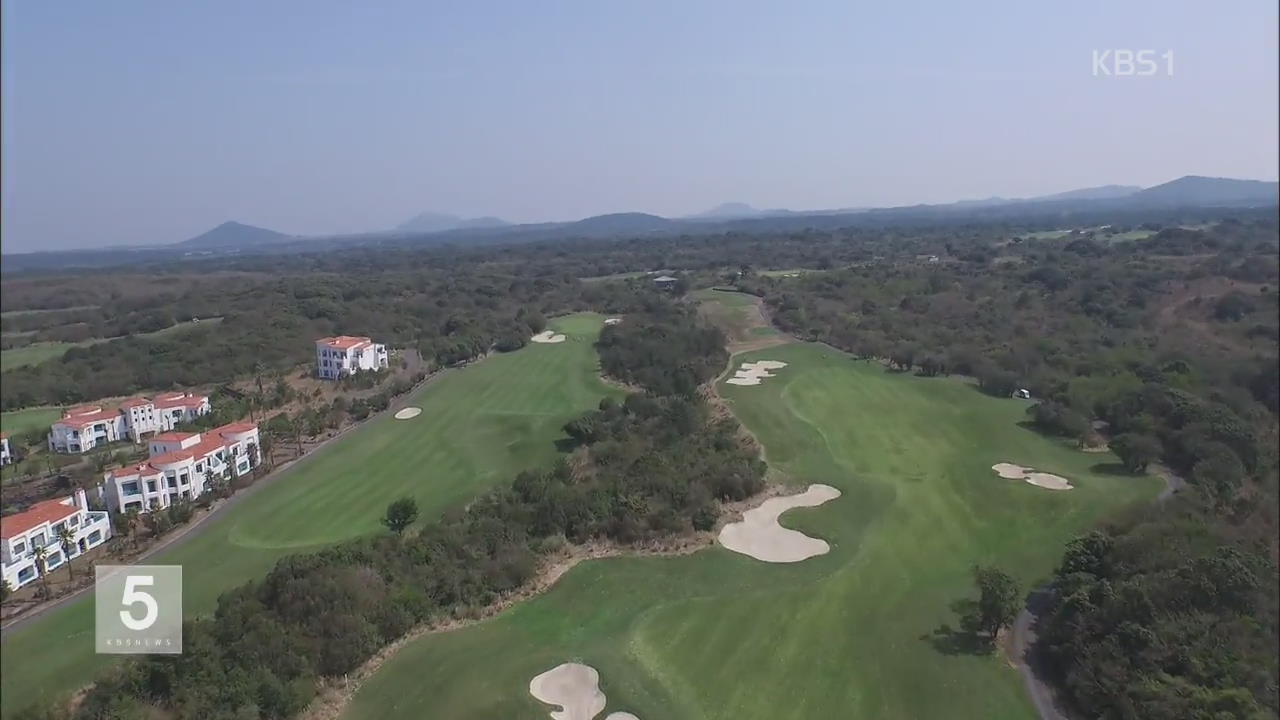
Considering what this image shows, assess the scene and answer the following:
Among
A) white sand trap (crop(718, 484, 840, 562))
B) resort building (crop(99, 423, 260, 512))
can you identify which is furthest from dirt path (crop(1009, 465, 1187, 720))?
resort building (crop(99, 423, 260, 512))

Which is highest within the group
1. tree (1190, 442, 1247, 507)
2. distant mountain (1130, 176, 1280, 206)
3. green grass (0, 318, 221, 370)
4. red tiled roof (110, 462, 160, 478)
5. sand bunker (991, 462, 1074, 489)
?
distant mountain (1130, 176, 1280, 206)

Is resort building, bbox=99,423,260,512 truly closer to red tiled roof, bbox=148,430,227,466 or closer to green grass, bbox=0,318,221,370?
red tiled roof, bbox=148,430,227,466

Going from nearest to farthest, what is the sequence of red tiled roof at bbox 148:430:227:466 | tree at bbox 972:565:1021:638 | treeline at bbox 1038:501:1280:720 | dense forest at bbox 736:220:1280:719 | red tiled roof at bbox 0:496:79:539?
dense forest at bbox 736:220:1280:719 < treeline at bbox 1038:501:1280:720 < red tiled roof at bbox 0:496:79:539 < tree at bbox 972:565:1021:638 < red tiled roof at bbox 148:430:227:466

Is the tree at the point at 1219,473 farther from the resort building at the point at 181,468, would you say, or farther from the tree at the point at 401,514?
the resort building at the point at 181,468

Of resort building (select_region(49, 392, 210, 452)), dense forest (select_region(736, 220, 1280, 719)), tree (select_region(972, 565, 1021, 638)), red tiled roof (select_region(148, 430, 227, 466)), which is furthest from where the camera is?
red tiled roof (select_region(148, 430, 227, 466))

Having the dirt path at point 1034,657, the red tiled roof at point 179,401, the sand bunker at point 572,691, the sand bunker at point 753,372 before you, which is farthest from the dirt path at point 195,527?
the dirt path at point 1034,657

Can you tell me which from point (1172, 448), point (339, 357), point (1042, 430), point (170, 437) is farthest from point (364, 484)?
point (1172, 448)

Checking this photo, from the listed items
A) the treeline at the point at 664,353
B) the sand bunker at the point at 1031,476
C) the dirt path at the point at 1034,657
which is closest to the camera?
the dirt path at the point at 1034,657
